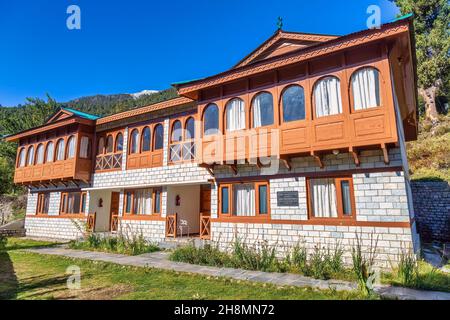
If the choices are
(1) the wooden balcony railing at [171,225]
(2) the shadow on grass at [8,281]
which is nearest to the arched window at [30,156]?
(2) the shadow on grass at [8,281]

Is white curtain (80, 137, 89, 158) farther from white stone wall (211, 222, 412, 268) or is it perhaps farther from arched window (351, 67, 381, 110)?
arched window (351, 67, 381, 110)

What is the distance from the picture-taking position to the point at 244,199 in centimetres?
1018

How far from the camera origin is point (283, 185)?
30.4 ft

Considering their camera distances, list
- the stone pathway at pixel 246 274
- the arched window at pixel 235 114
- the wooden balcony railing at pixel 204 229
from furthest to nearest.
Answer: the wooden balcony railing at pixel 204 229 < the arched window at pixel 235 114 < the stone pathway at pixel 246 274

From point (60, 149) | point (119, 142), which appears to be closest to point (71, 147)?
point (60, 149)

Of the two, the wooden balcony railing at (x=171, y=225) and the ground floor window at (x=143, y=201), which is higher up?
the ground floor window at (x=143, y=201)

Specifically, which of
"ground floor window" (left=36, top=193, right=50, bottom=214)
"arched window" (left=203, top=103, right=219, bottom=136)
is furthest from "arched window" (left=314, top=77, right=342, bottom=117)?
"ground floor window" (left=36, top=193, right=50, bottom=214)

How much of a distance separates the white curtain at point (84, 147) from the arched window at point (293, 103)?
480 inches

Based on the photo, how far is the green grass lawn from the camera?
5520 millimetres

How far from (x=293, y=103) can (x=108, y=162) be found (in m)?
11.1

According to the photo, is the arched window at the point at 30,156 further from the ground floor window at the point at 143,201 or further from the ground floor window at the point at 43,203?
the ground floor window at the point at 143,201

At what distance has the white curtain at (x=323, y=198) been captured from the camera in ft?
27.6
